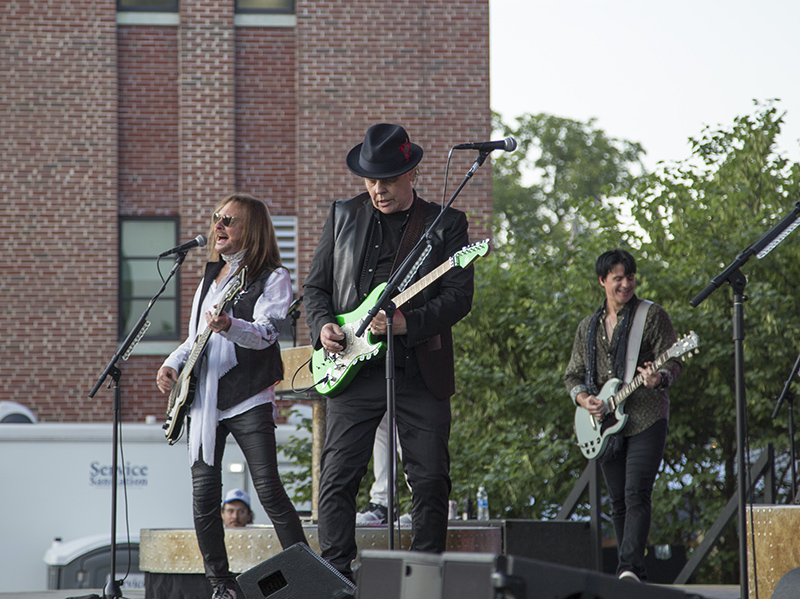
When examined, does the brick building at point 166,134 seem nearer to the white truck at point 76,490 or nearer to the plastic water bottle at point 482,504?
the white truck at point 76,490

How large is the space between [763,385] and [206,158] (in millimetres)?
8270

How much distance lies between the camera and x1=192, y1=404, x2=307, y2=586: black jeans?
4.58 metres

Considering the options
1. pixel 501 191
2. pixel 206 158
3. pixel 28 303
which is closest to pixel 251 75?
pixel 206 158

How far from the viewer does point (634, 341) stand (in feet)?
19.3

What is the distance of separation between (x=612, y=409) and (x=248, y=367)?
2257mm

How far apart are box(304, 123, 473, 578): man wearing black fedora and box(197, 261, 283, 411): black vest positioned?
36cm

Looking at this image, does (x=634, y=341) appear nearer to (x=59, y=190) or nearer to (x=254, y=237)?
(x=254, y=237)

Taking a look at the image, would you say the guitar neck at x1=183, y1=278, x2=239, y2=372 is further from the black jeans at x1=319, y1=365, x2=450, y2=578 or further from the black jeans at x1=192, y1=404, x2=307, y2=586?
the black jeans at x1=319, y1=365, x2=450, y2=578

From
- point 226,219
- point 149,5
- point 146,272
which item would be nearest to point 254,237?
point 226,219

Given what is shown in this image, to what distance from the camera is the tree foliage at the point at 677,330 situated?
30.1 ft

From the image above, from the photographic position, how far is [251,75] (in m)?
14.2

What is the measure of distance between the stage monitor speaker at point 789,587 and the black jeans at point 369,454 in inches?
57.7

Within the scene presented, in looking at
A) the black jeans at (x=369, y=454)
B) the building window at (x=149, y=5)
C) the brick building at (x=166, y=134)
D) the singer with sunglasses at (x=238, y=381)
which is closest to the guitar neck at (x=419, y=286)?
the black jeans at (x=369, y=454)

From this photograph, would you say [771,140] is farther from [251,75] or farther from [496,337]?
[251,75]
